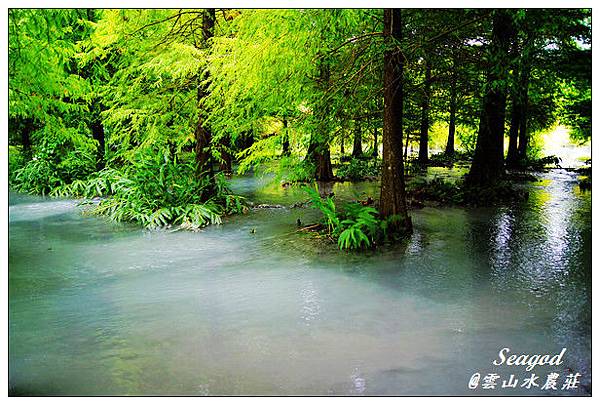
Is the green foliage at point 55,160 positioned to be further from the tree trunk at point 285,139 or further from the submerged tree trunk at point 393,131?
the submerged tree trunk at point 393,131

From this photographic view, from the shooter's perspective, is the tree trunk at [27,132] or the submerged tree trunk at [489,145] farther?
the submerged tree trunk at [489,145]

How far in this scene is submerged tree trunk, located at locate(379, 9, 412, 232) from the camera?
18.1 ft

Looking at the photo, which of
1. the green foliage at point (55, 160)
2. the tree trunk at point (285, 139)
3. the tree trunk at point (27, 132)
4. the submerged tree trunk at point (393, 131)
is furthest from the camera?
the tree trunk at point (285, 139)

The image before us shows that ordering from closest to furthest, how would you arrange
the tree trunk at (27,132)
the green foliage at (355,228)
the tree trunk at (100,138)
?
the tree trunk at (27,132) → the green foliage at (355,228) → the tree trunk at (100,138)

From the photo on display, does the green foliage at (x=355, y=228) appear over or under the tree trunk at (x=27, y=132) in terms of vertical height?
under

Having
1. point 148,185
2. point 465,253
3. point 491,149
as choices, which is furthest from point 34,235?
point 491,149

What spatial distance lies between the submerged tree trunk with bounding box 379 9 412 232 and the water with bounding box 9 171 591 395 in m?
0.41

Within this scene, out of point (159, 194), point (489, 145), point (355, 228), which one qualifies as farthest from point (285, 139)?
point (489, 145)

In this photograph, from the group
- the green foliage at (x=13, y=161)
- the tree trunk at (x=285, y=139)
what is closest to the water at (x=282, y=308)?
the green foliage at (x=13, y=161)

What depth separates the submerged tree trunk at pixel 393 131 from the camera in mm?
5504

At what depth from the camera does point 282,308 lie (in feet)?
13.8

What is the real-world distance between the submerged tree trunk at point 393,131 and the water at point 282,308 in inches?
16.2

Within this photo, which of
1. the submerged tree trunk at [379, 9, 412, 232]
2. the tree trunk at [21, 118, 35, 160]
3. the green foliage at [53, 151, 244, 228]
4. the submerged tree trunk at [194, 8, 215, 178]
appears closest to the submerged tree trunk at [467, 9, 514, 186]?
the submerged tree trunk at [379, 9, 412, 232]

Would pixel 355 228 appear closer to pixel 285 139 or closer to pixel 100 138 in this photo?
pixel 285 139
